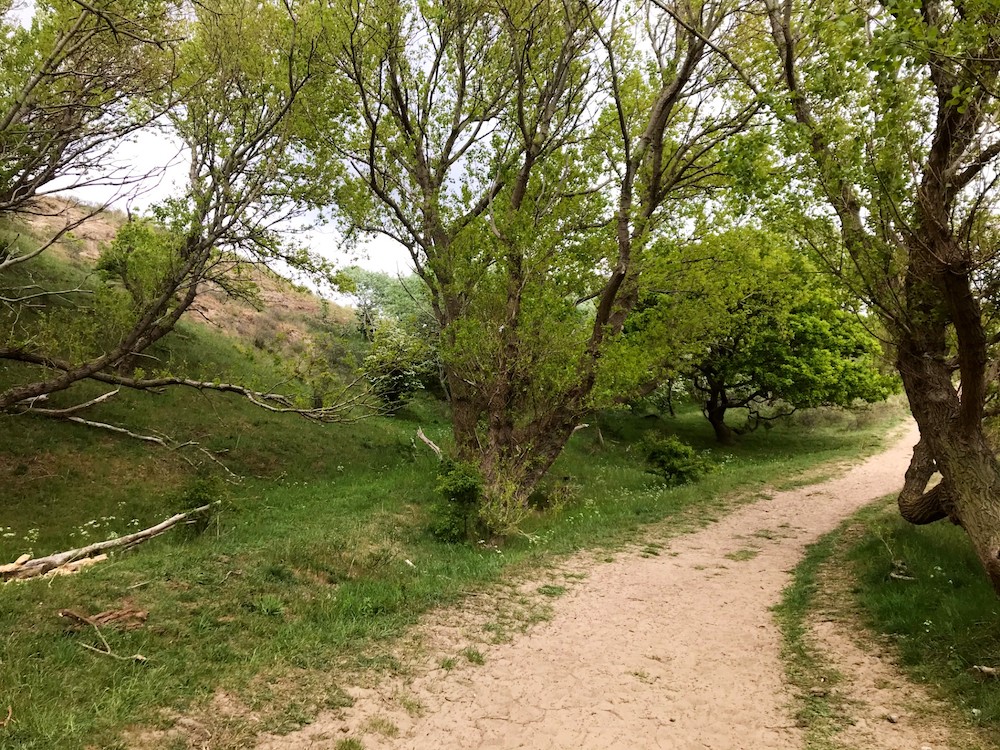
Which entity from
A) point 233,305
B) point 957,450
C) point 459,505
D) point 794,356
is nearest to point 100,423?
point 459,505

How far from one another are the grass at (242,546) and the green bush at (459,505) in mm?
456

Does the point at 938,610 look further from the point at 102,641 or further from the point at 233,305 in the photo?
the point at 233,305

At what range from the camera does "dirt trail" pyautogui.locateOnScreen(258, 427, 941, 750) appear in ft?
14.3

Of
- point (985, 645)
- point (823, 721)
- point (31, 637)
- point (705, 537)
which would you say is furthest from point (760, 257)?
point (31, 637)

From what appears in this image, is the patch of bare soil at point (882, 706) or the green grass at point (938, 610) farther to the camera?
the green grass at point (938, 610)

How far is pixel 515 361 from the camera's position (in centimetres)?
1119

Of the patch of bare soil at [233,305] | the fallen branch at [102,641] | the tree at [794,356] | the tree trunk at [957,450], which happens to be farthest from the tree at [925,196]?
the patch of bare soil at [233,305]

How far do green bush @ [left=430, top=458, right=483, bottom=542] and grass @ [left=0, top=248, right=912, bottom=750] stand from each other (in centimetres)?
46

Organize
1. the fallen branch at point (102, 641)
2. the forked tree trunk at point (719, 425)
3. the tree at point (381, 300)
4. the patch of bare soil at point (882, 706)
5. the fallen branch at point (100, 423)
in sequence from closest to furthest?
the patch of bare soil at point (882, 706) → the fallen branch at point (102, 641) → the fallen branch at point (100, 423) → the forked tree trunk at point (719, 425) → the tree at point (381, 300)

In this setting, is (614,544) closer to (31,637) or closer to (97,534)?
(31,637)

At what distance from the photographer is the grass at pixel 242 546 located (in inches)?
171

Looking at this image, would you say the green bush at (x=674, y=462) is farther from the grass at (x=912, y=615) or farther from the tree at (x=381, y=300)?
the tree at (x=381, y=300)

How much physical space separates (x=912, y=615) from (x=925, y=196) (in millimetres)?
4614

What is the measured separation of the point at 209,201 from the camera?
10.1 m
